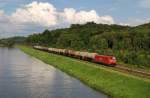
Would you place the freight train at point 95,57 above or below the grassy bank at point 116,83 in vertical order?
above

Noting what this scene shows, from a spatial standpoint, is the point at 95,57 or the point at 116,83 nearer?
the point at 116,83

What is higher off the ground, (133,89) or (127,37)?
(127,37)

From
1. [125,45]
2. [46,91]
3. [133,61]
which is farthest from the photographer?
[125,45]

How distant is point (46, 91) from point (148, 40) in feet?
233

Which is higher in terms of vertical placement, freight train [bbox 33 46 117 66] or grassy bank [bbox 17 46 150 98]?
freight train [bbox 33 46 117 66]

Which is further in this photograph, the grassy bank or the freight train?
the freight train

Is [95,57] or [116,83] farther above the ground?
[95,57]

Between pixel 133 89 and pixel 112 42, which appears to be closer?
pixel 133 89

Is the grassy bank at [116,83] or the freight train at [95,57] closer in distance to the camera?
the grassy bank at [116,83]

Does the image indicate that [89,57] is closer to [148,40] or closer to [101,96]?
[148,40]

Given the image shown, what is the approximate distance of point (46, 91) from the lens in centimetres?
4381

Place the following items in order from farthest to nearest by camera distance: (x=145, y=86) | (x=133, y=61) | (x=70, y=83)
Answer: (x=133, y=61) < (x=70, y=83) < (x=145, y=86)

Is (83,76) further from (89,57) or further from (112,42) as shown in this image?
(112,42)

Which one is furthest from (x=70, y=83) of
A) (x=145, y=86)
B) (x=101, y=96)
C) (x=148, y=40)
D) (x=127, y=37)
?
(x=127, y=37)
